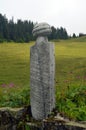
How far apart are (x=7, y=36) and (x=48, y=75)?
8927 cm

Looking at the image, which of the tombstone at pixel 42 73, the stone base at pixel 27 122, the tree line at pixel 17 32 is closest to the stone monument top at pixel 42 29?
the tombstone at pixel 42 73

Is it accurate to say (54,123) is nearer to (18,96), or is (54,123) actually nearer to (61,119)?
(61,119)

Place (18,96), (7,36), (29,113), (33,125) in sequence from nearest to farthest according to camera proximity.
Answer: (33,125) < (29,113) < (18,96) < (7,36)

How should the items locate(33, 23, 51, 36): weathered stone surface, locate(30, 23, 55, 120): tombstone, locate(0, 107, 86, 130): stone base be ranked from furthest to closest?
locate(33, 23, 51, 36): weathered stone surface, locate(30, 23, 55, 120): tombstone, locate(0, 107, 86, 130): stone base

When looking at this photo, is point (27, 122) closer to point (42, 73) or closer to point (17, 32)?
point (42, 73)

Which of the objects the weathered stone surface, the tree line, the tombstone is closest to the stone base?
the tombstone

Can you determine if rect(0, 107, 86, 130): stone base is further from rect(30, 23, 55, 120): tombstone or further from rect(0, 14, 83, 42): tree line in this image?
rect(0, 14, 83, 42): tree line

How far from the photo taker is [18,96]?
1030 centimetres

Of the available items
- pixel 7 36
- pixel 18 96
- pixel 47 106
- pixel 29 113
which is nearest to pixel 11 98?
pixel 18 96

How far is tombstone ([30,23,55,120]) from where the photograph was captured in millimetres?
8797

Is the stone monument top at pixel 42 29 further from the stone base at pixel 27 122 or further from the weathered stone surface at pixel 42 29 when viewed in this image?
the stone base at pixel 27 122

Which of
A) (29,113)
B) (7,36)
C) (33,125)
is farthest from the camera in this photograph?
(7,36)

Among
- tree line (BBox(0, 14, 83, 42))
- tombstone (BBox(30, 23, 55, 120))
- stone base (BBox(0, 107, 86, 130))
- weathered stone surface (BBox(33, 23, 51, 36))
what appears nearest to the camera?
stone base (BBox(0, 107, 86, 130))

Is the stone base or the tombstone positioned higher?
the tombstone
